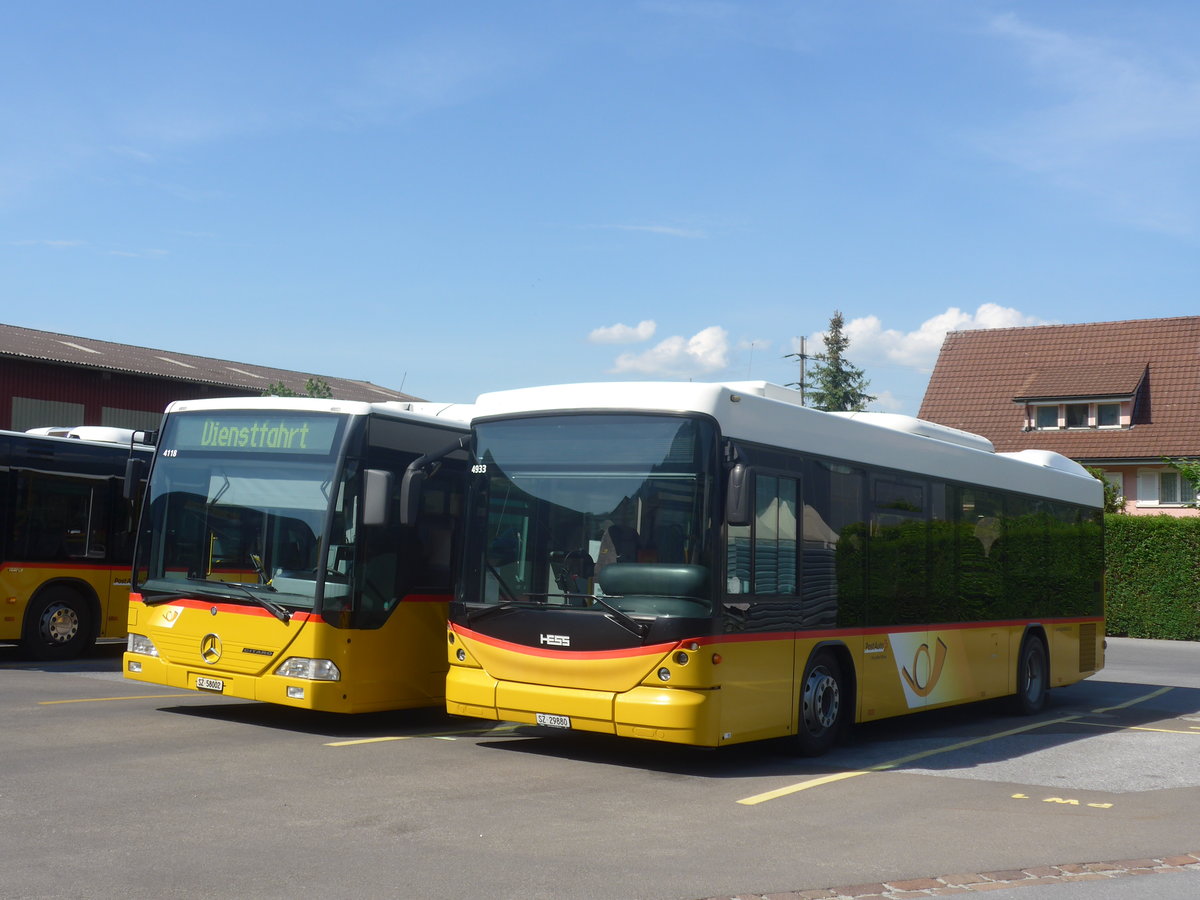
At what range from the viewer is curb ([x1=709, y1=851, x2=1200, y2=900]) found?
647cm

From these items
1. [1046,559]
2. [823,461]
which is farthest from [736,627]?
[1046,559]

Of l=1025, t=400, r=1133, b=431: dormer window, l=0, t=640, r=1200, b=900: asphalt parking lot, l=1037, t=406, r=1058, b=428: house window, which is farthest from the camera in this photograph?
l=1037, t=406, r=1058, b=428: house window

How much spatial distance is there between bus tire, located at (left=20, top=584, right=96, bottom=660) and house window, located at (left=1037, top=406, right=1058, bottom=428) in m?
38.0

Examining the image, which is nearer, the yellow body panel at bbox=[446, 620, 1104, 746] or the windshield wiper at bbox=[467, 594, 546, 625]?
the yellow body panel at bbox=[446, 620, 1104, 746]

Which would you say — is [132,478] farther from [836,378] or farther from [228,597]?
[836,378]

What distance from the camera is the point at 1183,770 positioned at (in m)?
11.2

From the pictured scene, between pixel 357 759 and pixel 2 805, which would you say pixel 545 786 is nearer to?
pixel 357 759

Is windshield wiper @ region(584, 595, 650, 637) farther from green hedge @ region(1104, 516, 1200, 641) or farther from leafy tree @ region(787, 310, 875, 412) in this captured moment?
leafy tree @ region(787, 310, 875, 412)

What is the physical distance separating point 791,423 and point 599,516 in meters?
1.98

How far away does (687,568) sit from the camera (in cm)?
966

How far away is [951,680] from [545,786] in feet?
19.2

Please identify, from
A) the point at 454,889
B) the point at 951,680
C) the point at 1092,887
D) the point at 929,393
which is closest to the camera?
the point at 454,889

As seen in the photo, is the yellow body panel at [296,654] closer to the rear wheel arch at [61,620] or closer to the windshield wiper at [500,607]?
the windshield wiper at [500,607]

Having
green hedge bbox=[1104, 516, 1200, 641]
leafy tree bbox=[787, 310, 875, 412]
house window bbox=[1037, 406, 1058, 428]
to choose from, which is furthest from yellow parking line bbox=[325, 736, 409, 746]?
leafy tree bbox=[787, 310, 875, 412]
